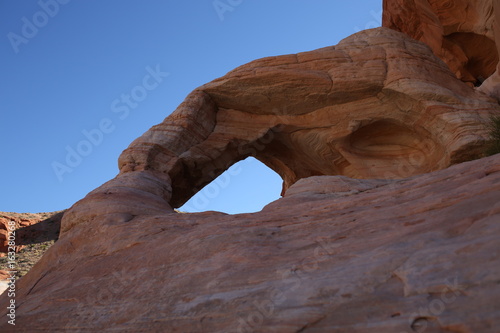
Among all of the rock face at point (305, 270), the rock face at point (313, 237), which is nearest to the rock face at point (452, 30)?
the rock face at point (313, 237)

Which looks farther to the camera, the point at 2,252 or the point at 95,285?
the point at 2,252

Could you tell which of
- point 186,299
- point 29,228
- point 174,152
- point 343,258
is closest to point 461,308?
point 343,258

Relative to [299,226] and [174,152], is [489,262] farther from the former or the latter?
[174,152]

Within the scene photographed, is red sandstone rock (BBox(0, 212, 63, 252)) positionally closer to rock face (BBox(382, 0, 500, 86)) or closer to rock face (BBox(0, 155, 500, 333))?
rock face (BBox(0, 155, 500, 333))

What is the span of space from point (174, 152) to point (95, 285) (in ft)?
23.9

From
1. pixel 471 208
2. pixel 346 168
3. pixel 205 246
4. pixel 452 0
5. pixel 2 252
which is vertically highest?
pixel 452 0

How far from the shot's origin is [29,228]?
26.6 meters

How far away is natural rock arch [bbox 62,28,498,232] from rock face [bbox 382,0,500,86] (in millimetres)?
6011

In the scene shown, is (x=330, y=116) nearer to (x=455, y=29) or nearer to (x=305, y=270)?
(x=455, y=29)

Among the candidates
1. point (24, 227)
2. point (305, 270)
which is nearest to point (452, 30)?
point (305, 270)

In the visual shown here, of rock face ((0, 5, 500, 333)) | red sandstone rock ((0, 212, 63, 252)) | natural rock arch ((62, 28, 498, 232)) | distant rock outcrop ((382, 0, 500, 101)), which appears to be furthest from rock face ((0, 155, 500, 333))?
red sandstone rock ((0, 212, 63, 252))

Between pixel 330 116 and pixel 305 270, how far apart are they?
34.3ft

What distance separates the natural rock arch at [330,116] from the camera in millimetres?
11984

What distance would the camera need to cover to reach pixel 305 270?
13.3 feet
